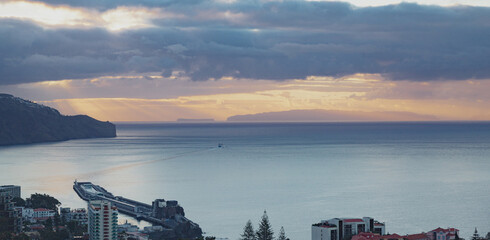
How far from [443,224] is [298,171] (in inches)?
1272

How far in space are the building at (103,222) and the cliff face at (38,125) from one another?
136m

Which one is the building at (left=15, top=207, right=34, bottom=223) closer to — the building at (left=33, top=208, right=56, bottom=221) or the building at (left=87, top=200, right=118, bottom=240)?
the building at (left=33, top=208, right=56, bottom=221)

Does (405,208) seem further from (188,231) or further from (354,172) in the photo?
(354,172)

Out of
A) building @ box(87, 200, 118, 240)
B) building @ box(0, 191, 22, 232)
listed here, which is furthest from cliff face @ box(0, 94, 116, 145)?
building @ box(87, 200, 118, 240)

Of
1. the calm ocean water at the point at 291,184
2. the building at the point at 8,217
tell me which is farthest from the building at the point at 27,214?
the calm ocean water at the point at 291,184

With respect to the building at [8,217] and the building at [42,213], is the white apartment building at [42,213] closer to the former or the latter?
the building at [42,213]

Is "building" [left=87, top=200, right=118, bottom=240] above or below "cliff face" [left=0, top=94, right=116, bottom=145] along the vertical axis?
below

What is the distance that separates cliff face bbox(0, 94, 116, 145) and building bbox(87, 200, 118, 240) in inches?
5338

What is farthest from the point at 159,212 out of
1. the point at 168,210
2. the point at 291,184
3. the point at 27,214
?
the point at 291,184

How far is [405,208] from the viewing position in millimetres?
46562

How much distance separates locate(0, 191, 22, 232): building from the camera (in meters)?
34.8

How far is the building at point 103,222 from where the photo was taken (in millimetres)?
31683

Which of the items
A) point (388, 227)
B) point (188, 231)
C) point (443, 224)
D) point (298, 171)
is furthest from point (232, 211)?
point (298, 171)

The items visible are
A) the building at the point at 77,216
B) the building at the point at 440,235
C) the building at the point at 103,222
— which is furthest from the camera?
the building at the point at 77,216
